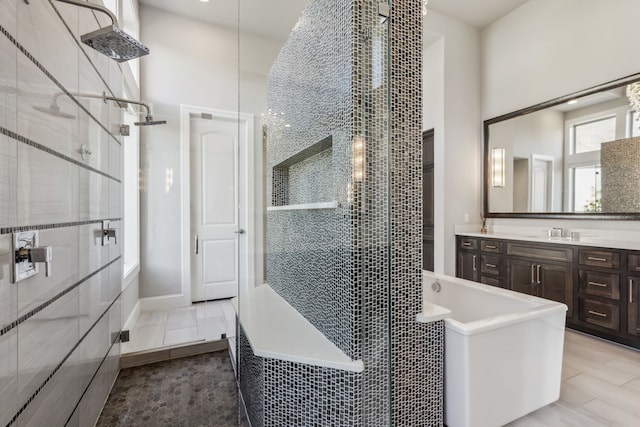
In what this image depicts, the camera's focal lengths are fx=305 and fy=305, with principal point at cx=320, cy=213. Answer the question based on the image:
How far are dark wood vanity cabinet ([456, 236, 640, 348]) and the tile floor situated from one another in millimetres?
2944

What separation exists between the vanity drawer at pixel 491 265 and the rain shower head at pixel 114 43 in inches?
148

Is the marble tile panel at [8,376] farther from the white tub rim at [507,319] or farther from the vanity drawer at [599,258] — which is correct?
the vanity drawer at [599,258]

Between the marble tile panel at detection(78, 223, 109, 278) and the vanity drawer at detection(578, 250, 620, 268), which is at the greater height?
the marble tile panel at detection(78, 223, 109, 278)

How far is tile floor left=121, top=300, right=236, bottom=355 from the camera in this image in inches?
99.3

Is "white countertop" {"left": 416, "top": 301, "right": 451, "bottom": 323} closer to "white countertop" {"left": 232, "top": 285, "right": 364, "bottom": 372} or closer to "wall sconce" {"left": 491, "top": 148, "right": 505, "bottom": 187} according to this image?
"white countertop" {"left": 232, "top": 285, "right": 364, "bottom": 372}

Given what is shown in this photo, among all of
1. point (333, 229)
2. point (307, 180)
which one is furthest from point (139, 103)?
point (333, 229)

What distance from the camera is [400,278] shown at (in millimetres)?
1367

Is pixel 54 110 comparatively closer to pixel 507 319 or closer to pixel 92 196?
pixel 92 196

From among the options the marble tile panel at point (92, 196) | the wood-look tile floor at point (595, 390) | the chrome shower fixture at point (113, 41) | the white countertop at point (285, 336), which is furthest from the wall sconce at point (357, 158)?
the wood-look tile floor at point (595, 390)

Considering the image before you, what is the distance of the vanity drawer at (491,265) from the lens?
3.48 meters

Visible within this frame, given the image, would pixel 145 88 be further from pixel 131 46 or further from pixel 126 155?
pixel 131 46

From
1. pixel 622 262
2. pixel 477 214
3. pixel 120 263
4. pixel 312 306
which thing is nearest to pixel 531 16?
pixel 477 214

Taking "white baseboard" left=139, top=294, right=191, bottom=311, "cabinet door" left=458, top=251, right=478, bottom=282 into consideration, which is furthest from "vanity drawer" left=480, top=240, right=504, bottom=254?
"white baseboard" left=139, top=294, right=191, bottom=311

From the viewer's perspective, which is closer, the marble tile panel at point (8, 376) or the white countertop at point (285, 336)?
the marble tile panel at point (8, 376)
